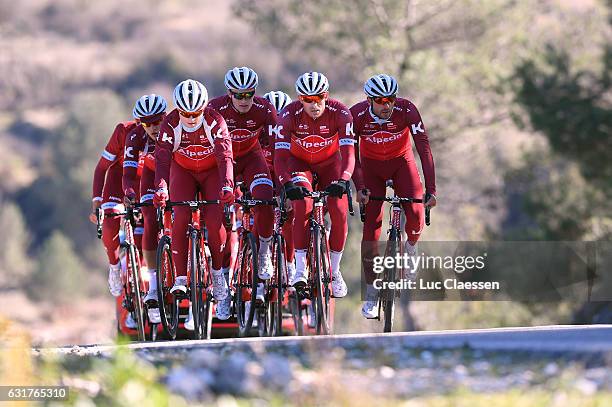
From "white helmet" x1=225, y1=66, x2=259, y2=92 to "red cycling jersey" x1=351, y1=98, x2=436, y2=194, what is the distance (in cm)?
112

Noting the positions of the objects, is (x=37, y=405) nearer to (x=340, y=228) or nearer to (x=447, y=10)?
(x=340, y=228)

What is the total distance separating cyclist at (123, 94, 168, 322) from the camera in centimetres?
1420

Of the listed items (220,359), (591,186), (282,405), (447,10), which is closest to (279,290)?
(220,359)

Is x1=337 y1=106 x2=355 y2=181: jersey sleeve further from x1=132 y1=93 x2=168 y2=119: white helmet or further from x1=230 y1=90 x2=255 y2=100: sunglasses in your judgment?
x1=132 y1=93 x2=168 y2=119: white helmet

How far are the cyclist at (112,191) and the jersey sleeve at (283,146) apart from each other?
234 centimetres

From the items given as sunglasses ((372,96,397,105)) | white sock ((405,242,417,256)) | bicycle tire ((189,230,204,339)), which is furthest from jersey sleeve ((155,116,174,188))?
white sock ((405,242,417,256))

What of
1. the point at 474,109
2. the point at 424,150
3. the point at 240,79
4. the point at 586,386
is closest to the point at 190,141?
the point at 240,79

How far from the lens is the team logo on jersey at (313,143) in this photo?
13547mm

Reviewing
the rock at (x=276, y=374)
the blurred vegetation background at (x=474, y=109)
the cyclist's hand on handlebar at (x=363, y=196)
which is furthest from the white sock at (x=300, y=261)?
the blurred vegetation background at (x=474, y=109)

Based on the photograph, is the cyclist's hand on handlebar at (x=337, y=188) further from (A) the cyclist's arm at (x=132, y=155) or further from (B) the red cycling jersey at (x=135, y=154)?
(A) the cyclist's arm at (x=132, y=155)

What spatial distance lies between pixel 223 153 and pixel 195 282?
1.35 m

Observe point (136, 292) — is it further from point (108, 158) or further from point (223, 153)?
point (223, 153)

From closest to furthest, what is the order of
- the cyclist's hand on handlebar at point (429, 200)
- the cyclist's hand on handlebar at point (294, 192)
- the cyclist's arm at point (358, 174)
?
1. the cyclist's hand on handlebar at point (294, 192)
2. the cyclist's hand on handlebar at point (429, 200)
3. the cyclist's arm at point (358, 174)

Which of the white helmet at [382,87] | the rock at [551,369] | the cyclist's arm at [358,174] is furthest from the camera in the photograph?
the cyclist's arm at [358,174]
